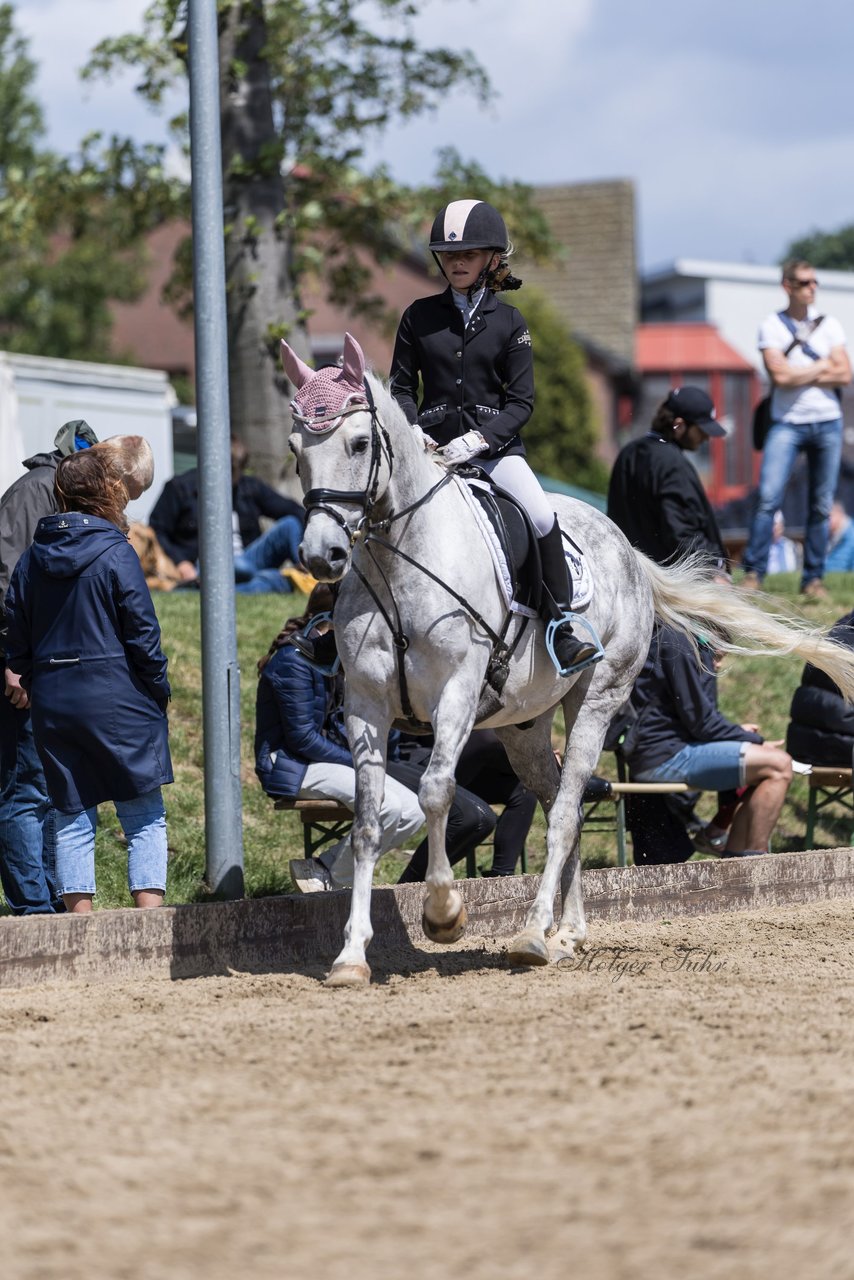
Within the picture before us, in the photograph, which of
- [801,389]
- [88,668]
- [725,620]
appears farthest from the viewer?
[801,389]

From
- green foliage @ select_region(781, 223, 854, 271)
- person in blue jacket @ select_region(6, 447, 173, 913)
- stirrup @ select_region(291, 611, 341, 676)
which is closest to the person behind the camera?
person in blue jacket @ select_region(6, 447, 173, 913)

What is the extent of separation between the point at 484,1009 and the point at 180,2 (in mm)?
11611

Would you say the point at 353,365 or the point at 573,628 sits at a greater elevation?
the point at 353,365

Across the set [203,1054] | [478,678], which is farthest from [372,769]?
[203,1054]

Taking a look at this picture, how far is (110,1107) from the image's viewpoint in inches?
175

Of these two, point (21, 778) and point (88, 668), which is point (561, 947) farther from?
point (21, 778)

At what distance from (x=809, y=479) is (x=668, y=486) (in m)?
3.21

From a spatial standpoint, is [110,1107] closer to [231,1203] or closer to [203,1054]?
[203,1054]

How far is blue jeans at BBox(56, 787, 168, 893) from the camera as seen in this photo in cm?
682

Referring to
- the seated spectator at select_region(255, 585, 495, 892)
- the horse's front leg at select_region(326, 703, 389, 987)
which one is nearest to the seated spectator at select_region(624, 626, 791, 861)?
the seated spectator at select_region(255, 585, 495, 892)

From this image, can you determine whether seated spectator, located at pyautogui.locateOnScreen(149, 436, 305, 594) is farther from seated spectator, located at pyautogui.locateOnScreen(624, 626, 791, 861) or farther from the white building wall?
the white building wall

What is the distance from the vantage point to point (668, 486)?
10.1 metres

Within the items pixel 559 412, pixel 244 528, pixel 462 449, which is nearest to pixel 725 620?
pixel 462 449

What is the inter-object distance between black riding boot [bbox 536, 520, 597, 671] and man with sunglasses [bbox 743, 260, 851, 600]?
5504 mm
